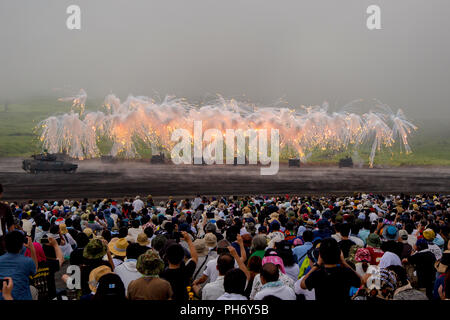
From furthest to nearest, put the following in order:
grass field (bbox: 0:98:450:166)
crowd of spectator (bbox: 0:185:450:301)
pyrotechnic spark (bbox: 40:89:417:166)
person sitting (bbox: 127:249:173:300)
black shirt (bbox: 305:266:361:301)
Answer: grass field (bbox: 0:98:450:166) < pyrotechnic spark (bbox: 40:89:417:166) < black shirt (bbox: 305:266:361:301) < crowd of spectator (bbox: 0:185:450:301) < person sitting (bbox: 127:249:173:300)

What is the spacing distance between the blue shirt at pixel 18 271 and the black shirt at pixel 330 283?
3.67m

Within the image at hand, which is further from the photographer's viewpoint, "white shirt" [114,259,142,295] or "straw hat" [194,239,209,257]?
"straw hat" [194,239,209,257]

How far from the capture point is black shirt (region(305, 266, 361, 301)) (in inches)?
183

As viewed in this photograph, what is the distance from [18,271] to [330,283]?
404cm

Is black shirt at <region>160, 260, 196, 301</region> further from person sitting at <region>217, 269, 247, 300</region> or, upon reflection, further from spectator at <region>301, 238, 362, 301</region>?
spectator at <region>301, 238, 362, 301</region>

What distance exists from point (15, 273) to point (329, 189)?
39394 mm

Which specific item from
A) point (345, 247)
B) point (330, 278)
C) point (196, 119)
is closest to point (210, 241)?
point (345, 247)

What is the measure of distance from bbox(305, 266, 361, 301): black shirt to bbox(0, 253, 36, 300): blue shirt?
12.0ft

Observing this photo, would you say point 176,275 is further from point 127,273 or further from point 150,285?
point 127,273

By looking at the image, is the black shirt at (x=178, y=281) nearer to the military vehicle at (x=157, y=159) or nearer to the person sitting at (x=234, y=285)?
the person sitting at (x=234, y=285)

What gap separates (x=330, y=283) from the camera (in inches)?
184

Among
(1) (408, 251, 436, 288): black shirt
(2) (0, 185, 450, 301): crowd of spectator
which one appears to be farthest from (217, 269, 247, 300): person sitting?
(1) (408, 251, 436, 288): black shirt
